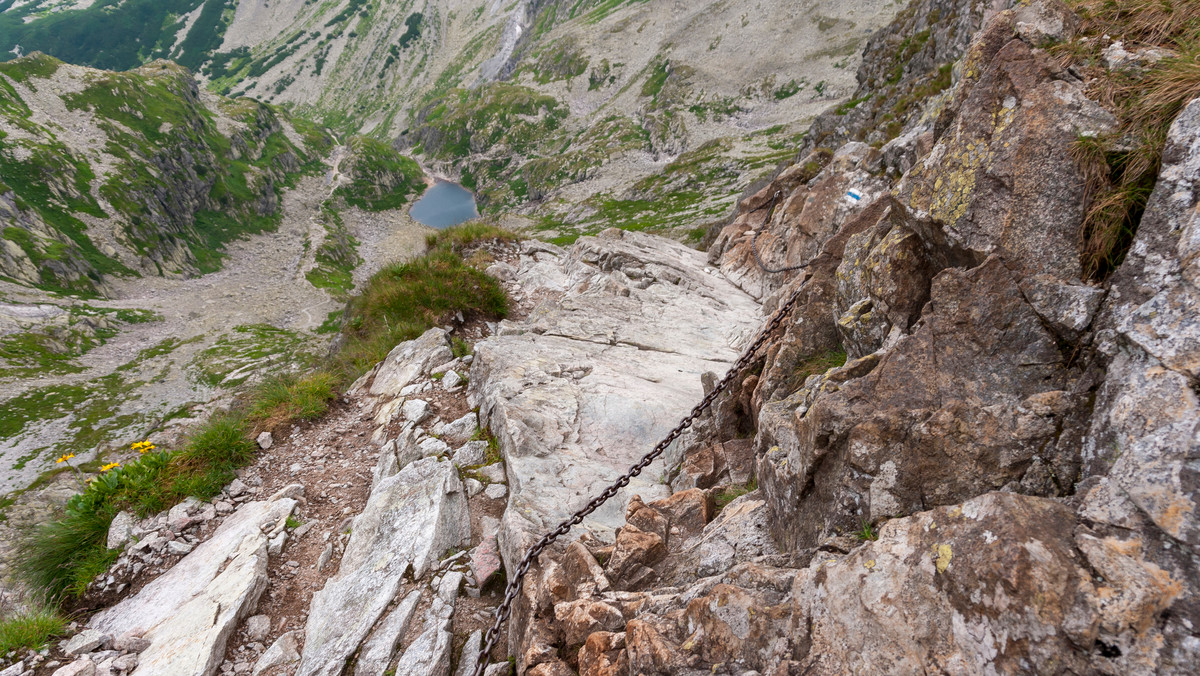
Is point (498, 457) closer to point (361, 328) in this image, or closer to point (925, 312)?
point (925, 312)

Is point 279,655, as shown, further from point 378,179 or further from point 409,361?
point 378,179

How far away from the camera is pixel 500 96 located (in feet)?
510

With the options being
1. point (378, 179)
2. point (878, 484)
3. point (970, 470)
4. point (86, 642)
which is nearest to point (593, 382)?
point (878, 484)

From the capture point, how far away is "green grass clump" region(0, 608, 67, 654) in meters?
5.95

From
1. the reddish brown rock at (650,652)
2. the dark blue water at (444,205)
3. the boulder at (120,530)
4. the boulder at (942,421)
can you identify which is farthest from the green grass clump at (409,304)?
the dark blue water at (444,205)

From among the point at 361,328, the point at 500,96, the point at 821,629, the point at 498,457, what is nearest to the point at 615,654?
the point at 821,629

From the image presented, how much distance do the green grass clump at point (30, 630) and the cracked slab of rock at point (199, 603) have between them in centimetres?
49

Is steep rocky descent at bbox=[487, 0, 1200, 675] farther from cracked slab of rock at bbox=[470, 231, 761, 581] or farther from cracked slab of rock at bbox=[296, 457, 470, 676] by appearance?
cracked slab of rock at bbox=[296, 457, 470, 676]

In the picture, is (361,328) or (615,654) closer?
(615,654)

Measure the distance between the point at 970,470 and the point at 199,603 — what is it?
31.1 ft

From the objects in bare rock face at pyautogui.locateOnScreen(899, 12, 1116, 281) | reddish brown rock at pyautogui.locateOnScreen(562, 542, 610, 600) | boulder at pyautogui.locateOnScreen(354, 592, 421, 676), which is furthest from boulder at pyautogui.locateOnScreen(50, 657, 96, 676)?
bare rock face at pyautogui.locateOnScreen(899, 12, 1116, 281)

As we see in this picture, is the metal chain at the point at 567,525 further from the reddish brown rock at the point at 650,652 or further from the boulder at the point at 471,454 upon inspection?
the boulder at the point at 471,454

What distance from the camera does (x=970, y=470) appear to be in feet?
13.2

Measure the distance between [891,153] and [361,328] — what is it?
67.2 ft
